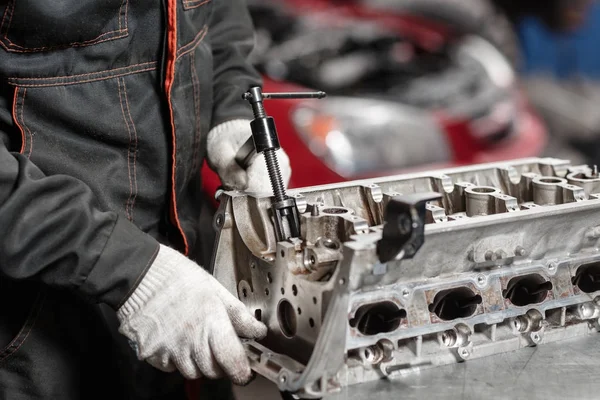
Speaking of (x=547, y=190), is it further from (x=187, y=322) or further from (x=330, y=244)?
(x=187, y=322)

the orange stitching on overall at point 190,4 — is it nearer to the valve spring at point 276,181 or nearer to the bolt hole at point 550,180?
the valve spring at point 276,181

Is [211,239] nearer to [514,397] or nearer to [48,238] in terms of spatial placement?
[48,238]

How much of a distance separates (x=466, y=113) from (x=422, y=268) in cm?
272

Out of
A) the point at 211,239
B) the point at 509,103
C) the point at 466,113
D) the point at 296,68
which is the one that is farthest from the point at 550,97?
the point at 211,239

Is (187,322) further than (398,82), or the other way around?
(398,82)

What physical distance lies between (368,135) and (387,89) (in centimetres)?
64

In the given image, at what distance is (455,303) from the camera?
1391 millimetres

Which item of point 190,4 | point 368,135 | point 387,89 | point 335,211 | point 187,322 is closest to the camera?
point 187,322

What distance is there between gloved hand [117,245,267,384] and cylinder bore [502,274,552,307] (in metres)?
0.53

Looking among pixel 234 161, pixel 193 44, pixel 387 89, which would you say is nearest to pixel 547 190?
pixel 234 161

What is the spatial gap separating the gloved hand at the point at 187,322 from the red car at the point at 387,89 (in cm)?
182

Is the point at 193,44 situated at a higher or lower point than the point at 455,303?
higher

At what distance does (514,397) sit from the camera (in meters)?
1.18

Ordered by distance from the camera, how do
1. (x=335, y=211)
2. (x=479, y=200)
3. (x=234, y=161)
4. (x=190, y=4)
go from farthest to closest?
(x=234, y=161) < (x=190, y=4) < (x=479, y=200) < (x=335, y=211)
